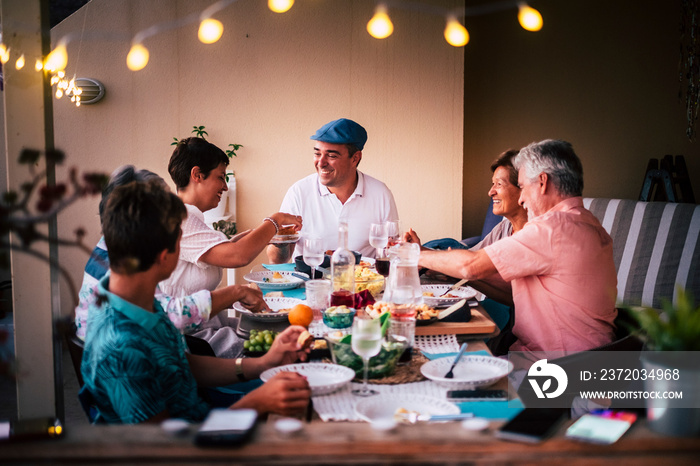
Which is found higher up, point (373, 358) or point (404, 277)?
point (404, 277)

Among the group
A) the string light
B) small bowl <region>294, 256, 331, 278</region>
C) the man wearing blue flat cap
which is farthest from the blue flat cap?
the string light

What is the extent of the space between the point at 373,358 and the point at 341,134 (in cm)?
232

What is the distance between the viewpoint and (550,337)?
8.29ft

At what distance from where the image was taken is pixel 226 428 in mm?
1063

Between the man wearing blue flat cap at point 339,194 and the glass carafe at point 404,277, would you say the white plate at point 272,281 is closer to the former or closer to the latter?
the glass carafe at point 404,277

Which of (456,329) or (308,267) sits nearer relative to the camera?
(456,329)

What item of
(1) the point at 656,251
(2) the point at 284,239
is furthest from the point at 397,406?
(1) the point at 656,251

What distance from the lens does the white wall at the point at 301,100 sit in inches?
204

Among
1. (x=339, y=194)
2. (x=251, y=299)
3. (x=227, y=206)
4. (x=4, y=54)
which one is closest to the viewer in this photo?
(x=4, y=54)

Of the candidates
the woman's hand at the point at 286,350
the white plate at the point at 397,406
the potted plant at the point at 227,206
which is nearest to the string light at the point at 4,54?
the woman's hand at the point at 286,350

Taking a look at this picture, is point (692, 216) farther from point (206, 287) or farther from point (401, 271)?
point (206, 287)

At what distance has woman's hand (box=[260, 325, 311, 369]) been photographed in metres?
1.86

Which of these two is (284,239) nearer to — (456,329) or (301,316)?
(301,316)

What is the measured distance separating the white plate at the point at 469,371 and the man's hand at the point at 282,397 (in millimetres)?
355
